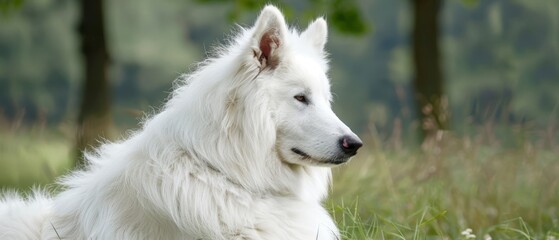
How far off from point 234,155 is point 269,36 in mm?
620

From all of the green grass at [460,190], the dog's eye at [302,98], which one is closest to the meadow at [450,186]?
the green grass at [460,190]

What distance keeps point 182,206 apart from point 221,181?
24 centimetres

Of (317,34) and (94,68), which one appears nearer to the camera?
(317,34)

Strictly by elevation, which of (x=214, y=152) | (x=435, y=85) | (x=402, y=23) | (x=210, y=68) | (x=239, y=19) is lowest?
(x=402, y=23)

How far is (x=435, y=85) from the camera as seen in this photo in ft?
42.9

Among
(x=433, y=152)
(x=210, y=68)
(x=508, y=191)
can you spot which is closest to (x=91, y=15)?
(x=433, y=152)

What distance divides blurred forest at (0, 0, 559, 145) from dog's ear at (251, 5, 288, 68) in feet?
81.4

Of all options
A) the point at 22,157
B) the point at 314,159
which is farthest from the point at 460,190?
the point at 22,157

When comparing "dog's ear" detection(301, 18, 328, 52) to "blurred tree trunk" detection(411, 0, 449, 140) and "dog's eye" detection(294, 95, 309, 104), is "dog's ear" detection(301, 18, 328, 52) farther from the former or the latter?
"blurred tree trunk" detection(411, 0, 449, 140)

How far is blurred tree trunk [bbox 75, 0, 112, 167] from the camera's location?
1273 centimetres

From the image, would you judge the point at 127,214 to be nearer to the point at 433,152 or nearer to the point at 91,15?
the point at 433,152

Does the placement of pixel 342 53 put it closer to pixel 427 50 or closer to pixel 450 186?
pixel 427 50

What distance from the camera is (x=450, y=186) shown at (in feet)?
22.8

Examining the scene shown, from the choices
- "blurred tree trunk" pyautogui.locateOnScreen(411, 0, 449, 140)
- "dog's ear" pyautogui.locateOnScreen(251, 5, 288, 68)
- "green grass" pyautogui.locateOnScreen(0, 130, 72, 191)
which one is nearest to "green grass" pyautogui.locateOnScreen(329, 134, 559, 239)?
"dog's ear" pyautogui.locateOnScreen(251, 5, 288, 68)
